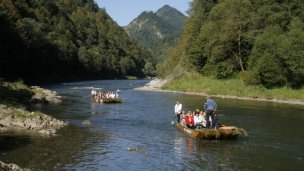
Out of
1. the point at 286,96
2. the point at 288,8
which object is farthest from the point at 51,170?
the point at 288,8

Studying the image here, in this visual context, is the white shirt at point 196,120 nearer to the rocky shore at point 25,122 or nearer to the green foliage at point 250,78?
the rocky shore at point 25,122

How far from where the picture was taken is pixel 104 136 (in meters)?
40.8

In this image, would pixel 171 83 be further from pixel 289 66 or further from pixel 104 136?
pixel 104 136

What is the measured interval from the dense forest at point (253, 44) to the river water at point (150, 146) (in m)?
28.7

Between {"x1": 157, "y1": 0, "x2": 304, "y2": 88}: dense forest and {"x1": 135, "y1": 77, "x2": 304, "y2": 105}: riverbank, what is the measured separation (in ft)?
6.93

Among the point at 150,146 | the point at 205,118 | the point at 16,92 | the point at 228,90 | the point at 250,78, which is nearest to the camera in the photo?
the point at 150,146

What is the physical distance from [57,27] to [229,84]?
119498 mm

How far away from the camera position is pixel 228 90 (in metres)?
92.5

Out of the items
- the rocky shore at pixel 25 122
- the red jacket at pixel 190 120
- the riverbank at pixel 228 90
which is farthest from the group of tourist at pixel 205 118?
the riverbank at pixel 228 90

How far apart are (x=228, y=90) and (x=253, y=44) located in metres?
13.7

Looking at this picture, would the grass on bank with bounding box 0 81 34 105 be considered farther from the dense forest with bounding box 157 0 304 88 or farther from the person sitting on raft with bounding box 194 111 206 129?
the dense forest with bounding box 157 0 304 88

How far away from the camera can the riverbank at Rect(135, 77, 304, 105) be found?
79.8 m

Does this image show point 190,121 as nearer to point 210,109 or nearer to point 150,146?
point 210,109

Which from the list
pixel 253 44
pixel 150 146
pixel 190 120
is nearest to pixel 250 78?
pixel 253 44
